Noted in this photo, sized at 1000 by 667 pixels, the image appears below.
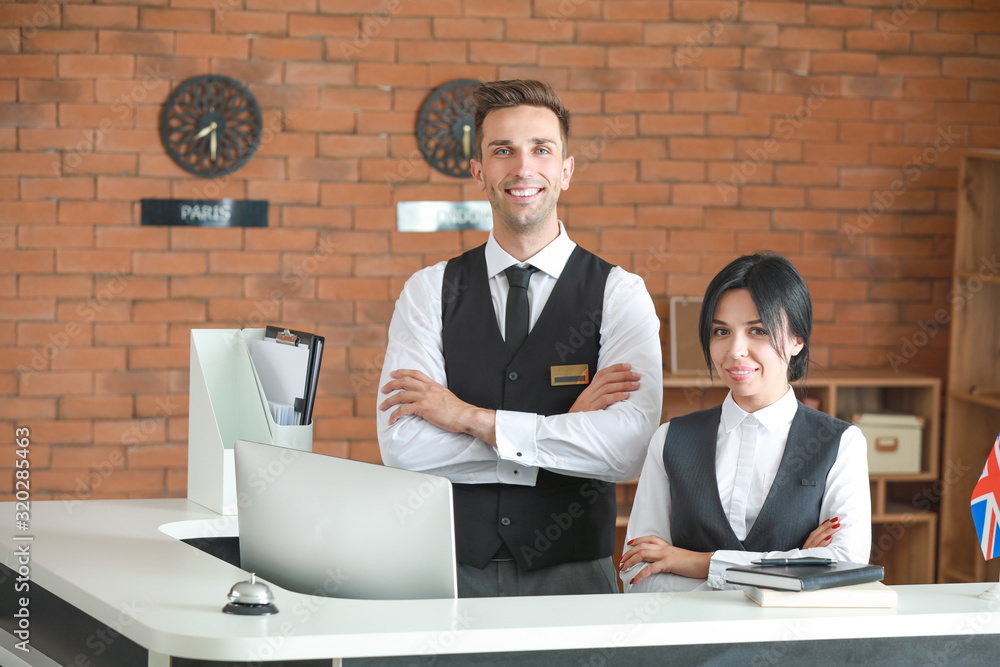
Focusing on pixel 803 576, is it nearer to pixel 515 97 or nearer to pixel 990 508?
pixel 990 508

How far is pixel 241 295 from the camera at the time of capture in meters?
3.85

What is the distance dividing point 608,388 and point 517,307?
29cm

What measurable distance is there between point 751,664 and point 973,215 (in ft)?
9.89

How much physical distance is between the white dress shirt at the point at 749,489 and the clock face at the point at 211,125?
2.44 m

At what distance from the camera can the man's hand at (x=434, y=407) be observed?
2.06 metres

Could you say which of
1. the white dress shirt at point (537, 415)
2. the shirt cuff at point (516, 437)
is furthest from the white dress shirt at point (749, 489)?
the shirt cuff at point (516, 437)

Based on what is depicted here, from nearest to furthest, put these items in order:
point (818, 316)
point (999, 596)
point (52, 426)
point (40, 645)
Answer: point (999, 596)
point (40, 645)
point (52, 426)
point (818, 316)

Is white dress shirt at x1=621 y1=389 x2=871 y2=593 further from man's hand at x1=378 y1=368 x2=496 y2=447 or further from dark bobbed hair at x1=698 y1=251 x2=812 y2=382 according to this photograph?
man's hand at x1=378 y1=368 x2=496 y2=447

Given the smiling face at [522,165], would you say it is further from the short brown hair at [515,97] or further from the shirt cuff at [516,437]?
the shirt cuff at [516,437]

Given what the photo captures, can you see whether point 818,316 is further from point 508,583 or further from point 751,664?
point 751,664

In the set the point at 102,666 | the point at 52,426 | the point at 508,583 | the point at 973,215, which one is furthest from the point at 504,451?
the point at 973,215
